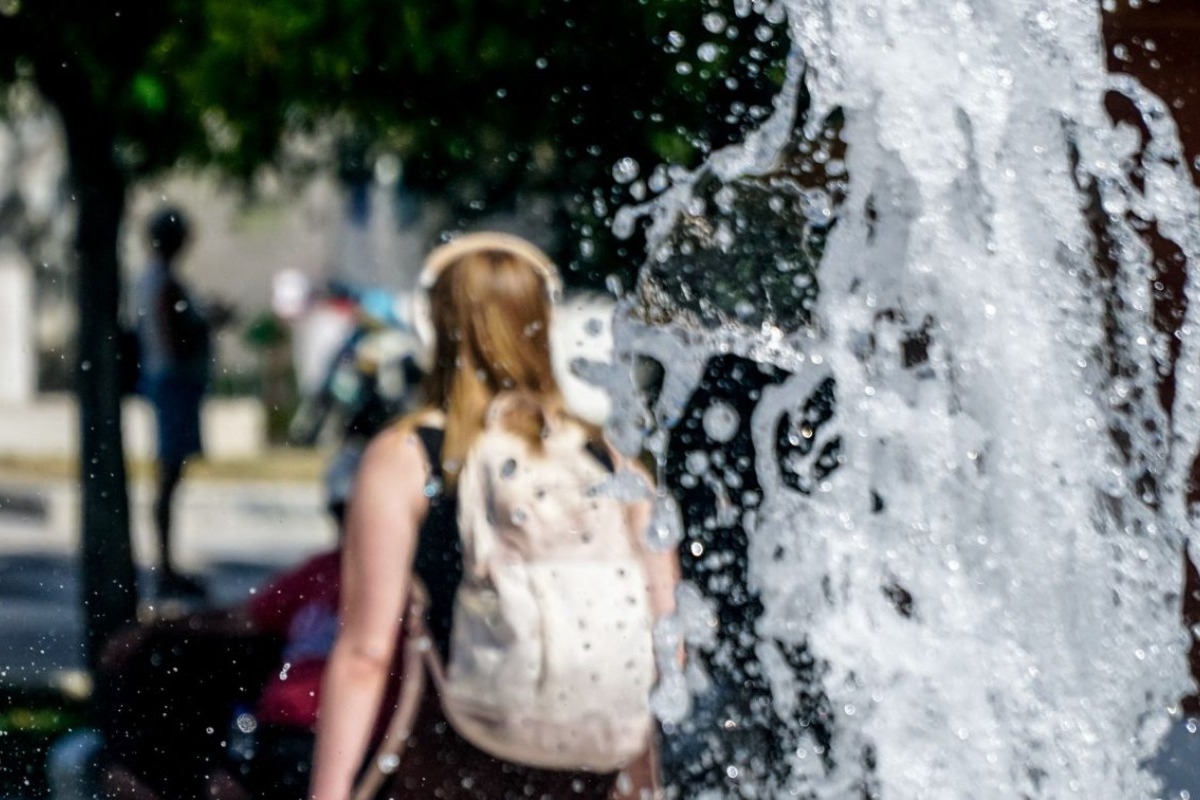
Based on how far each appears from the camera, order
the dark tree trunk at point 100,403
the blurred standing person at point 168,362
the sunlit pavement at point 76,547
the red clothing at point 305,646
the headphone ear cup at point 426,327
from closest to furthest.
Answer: the headphone ear cup at point 426,327 < the red clothing at point 305,646 < the dark tree trunk at point 100,403 < the blurred standing person at point 168,362 < the sunlit pavement at point 76,547

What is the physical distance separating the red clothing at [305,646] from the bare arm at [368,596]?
0.39 metres

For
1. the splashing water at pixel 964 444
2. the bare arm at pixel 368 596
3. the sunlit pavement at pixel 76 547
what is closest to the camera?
the splashing water at pixel 964 444

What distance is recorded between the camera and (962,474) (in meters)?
2.89

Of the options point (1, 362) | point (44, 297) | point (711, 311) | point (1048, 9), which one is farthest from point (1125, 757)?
point (1, 362)

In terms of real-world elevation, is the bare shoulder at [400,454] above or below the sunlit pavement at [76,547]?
above

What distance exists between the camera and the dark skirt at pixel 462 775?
9.87 ft

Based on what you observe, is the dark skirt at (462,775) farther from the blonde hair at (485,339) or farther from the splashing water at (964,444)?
the blonde hair at (485,339)

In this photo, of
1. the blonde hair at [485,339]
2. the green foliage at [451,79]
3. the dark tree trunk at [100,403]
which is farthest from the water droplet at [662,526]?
the dark tree trunk at [100,403]

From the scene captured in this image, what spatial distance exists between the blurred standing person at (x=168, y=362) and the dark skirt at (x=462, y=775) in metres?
3.62

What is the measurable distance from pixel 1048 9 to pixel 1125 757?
1.13 metres

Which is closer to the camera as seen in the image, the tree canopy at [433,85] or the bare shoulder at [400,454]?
the bare shoulder at [400,454]

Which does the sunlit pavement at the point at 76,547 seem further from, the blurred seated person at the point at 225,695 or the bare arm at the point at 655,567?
the bare arm at the point at 655,567

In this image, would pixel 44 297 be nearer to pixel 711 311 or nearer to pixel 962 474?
pixel 711 311

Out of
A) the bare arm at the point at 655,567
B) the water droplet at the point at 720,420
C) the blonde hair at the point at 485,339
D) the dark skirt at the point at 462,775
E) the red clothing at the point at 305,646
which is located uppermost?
the blonde hair at the point at 485,339
